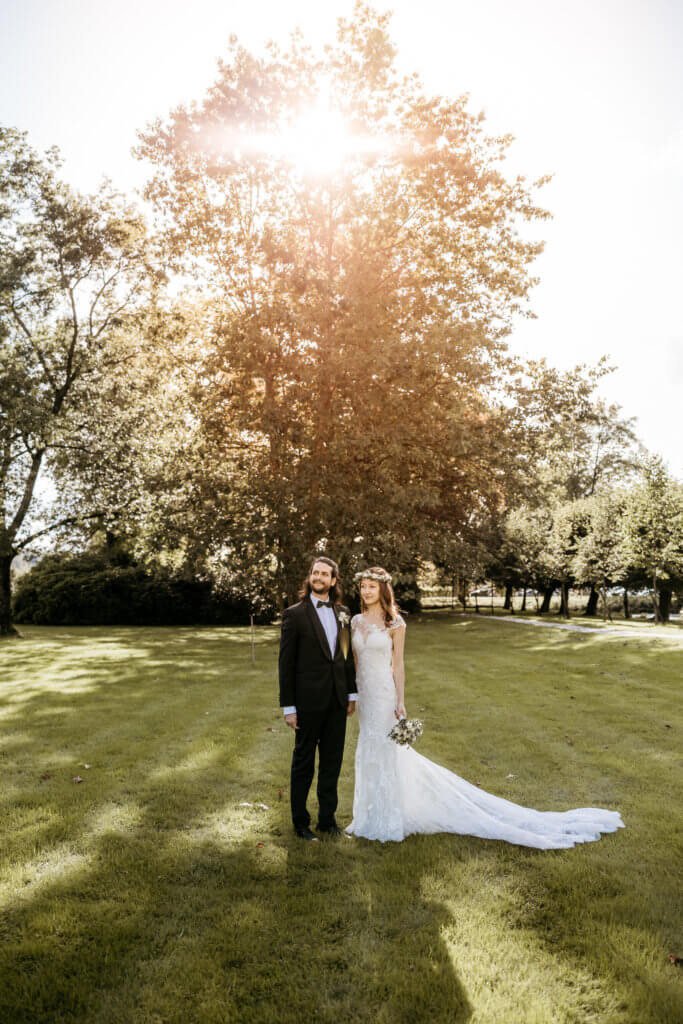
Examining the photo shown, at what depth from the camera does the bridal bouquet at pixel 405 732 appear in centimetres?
527

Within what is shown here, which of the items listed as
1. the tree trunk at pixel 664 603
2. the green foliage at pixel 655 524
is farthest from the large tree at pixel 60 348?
the tree trunk at pixel 664 603

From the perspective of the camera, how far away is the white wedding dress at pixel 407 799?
5273mm

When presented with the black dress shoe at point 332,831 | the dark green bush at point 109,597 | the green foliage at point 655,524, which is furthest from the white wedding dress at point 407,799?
the green foliage at point 655,524

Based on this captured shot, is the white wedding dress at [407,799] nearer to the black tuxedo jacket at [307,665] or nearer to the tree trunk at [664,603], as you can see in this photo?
the black tuxedo jacket at [307,665]

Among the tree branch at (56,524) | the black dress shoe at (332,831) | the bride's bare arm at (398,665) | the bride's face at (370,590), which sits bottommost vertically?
the black dress shoe at (332,831)

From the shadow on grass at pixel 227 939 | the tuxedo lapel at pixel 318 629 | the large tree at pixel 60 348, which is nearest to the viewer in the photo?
the shadow on grass at pixel 227 939

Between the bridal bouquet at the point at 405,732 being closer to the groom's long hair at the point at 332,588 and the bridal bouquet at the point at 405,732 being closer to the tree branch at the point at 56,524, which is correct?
the groom's long hair at the point at 332,588

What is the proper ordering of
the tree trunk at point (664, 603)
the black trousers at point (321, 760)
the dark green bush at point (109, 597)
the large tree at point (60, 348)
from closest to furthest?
the black trousers at point (321, 760) → the large tree at point (60, 348) → the dark green bush at point (109, 597) → the tree trunk at point (664, 603)

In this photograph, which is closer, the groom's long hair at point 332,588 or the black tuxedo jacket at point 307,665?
the black tuxedo jacket at point 307,665

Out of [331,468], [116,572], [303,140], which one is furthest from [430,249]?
[116,572]

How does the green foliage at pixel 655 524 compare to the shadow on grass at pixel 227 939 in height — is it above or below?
above

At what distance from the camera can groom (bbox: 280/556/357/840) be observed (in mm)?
5398

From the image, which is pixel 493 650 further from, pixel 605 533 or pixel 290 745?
pixel 605 533

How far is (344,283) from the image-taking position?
16656 mm
